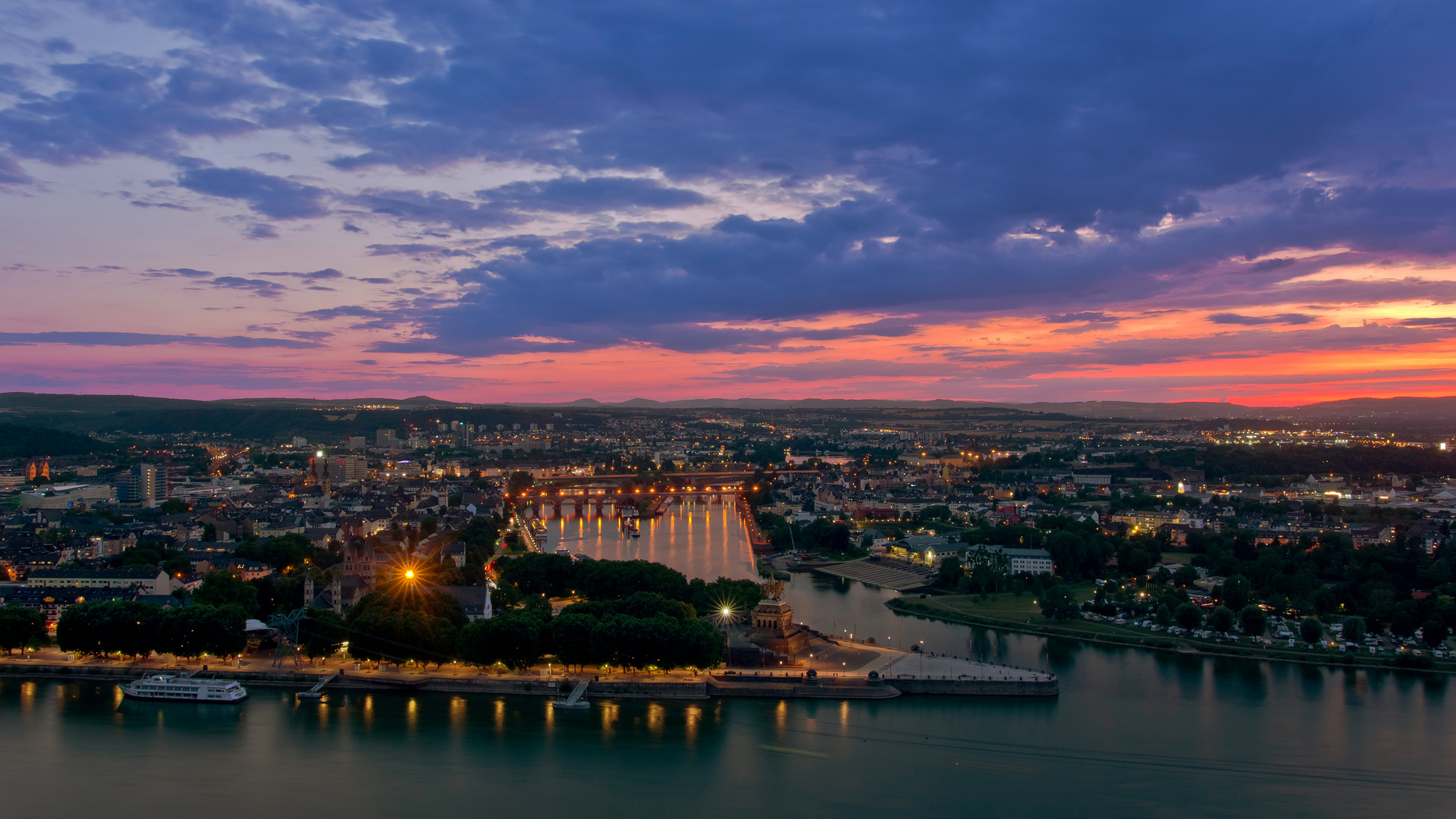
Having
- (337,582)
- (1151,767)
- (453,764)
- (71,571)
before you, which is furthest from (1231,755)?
(71,571)

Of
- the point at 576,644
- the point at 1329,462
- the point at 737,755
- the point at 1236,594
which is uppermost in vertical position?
the point at 1329,462

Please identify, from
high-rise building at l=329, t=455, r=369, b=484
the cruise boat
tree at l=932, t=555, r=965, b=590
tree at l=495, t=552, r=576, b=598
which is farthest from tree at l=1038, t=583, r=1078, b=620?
high-rise building at l=329, t=455, r=369, b=484

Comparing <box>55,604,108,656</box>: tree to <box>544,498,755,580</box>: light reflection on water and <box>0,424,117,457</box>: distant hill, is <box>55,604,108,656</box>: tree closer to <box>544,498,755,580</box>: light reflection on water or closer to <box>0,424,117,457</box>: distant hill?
<box>544,498,755,580</box>: light reflection on water

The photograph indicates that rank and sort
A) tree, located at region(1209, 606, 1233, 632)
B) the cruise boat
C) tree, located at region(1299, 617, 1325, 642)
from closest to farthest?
the cruise boat
tree, located at region(1299, 617, 1325, 642)
tree, located at region(1209, 606, 1233, 632)

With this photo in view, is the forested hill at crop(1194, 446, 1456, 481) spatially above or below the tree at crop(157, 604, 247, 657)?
above

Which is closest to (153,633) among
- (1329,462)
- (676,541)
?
(676,541)

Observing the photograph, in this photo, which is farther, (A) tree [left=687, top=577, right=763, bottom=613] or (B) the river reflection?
(A) tree [left=687, top=577, right=763, bottom=613]

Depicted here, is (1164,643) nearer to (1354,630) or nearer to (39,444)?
(1354,630)
